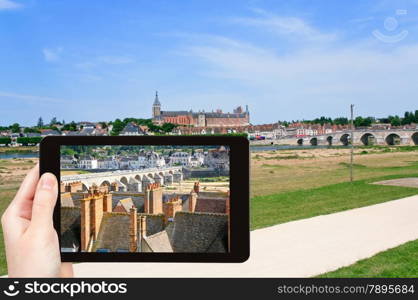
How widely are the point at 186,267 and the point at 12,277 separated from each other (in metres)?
3.00

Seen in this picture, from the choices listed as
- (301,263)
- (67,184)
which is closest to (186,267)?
(301,263)

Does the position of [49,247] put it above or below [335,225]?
above

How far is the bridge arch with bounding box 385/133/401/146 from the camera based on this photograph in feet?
137

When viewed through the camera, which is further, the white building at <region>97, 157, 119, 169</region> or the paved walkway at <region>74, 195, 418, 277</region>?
the paved walkway at <region>74, 195, 418, 277</region>

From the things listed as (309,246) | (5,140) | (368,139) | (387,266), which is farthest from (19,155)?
(387,266)

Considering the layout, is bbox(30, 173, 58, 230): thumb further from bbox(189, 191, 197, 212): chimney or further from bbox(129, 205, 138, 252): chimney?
bbox(189, 191, 197, 212): chimney

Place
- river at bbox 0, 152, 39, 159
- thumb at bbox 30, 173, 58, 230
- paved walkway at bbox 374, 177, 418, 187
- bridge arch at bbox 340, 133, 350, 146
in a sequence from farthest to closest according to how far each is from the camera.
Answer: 1. bridge arch at bbox 340, 133, 350, 146
2. river at bbox 0, 152, 39, 159
3. paved walkway at bbox 374, 177, 418, 187
4. thumb at bbox 30, 173, 58, 230

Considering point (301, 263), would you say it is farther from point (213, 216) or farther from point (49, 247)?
point (49, 247)

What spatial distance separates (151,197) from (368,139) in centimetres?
4570

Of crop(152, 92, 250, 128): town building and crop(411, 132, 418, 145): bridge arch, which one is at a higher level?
crop(152, 92, 250, 128): town building

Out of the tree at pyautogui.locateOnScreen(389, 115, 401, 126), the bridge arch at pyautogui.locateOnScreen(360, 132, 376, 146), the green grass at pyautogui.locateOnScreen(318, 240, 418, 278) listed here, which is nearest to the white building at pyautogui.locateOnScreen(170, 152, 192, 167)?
the green grass at pyautogui.locateOnScreen(318, 240, 418, 278)

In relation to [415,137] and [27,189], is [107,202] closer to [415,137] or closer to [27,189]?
[27,189]

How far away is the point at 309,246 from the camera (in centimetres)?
488

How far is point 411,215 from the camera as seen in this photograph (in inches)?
259
